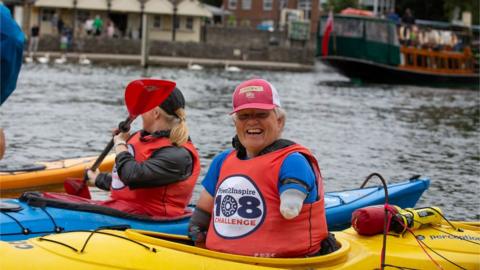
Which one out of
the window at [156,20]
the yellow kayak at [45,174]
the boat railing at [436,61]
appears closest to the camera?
the yellow kayak at [45,174]

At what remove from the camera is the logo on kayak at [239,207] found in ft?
16.7

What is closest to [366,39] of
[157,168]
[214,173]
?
[157,168]

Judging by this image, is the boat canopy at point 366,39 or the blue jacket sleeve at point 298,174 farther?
the boat canopy at point 366,39

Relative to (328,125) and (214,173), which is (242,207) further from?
(328,125)

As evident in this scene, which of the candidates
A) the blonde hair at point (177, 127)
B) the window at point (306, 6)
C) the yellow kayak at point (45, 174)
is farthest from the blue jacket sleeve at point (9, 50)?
the window at point (306, 6)

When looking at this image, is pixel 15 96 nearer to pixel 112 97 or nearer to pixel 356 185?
pixel 112 97

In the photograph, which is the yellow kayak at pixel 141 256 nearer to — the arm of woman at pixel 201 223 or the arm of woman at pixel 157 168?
the arm of woman at pixel 201 223

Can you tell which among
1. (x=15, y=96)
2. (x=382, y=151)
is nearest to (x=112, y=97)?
(x=15, y=96)

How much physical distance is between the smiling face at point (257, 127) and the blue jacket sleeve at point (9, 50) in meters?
1.52

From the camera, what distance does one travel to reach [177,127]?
672cm

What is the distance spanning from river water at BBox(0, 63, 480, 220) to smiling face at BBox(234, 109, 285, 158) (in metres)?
5.87

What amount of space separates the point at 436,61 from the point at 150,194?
1254 inches

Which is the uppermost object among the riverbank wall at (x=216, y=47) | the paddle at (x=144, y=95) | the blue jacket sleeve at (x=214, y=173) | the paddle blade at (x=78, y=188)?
the paddle at (x=144, y=95)

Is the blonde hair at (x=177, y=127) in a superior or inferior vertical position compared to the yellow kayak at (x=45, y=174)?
superior
